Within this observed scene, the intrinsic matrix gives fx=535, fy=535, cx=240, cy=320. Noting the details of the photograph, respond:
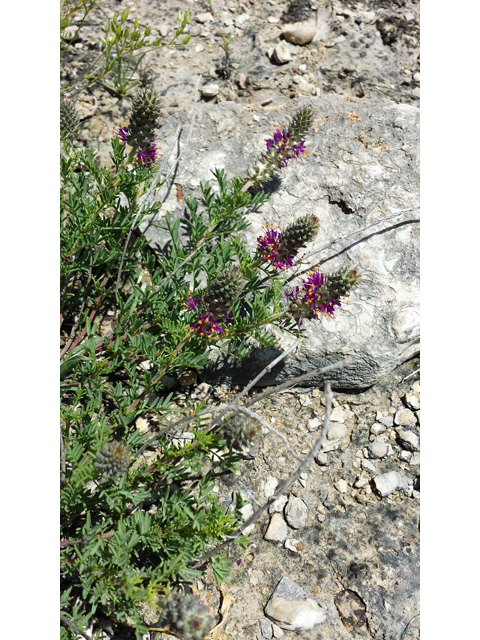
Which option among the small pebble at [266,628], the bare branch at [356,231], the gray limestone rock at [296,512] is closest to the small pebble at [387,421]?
the gray limestone rock at [296,512]

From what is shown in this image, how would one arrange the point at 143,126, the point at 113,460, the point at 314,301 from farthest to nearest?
the point at 143,126 < the point at 314,301 < the point at 113,460

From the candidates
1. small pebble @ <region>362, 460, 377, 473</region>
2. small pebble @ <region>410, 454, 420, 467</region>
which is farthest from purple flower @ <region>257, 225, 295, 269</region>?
small pebble @ <region>410, 454, 420, 467</region>

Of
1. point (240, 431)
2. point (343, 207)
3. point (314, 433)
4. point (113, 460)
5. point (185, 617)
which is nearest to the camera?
point (185, 617)

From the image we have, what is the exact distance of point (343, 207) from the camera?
3426 mm

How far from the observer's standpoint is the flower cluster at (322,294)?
251 cm

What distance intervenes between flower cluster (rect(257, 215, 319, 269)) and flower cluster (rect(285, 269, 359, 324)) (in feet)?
0.57

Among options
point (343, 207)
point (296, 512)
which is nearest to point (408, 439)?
point (296, 512)

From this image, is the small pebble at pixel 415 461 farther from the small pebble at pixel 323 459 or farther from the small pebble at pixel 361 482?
the small pebble at pixel 323 459

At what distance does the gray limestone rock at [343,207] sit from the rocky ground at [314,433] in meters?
0.21

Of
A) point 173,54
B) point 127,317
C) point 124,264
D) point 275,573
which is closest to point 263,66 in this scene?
point 173,54

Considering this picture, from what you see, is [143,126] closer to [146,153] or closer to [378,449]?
[146,153]

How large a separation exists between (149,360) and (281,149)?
144cm

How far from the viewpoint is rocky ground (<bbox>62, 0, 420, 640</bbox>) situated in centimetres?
246

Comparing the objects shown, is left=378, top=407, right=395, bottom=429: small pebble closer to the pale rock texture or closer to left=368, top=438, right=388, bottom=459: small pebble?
left=368, top=438, right=388, bottom=459: small pebble
